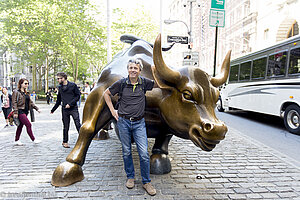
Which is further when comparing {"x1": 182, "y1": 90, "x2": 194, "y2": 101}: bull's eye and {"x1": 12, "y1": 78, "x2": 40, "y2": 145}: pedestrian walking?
{"x1": 12, "y1": 78, "x2": 40, "y2": 145}: pedestrian walking

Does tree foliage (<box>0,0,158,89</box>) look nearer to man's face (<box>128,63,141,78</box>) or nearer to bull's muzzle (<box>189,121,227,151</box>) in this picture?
man's face (<box>128,63,141,78</box>)

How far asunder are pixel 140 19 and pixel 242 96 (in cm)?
1807

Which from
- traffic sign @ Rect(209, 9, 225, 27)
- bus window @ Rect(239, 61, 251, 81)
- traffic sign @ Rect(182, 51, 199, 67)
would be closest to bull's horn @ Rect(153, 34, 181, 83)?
traffic sign @ Rect(209, 9, 225, 27)

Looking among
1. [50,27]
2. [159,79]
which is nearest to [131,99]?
[159,79]

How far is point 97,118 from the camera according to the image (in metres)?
3.28

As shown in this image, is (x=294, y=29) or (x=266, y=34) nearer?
(x=294, y=29)

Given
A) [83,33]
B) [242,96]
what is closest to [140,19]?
[83,33]

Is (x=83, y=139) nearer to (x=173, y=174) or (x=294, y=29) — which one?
(x=173, y=174)

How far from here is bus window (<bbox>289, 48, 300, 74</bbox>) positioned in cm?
746

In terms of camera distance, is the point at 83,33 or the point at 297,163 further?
the point at 83,33

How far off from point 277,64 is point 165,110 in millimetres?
7650

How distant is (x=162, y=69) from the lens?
2.88 meters

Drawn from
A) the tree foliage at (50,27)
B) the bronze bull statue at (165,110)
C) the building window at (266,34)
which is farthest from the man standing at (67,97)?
the building window at (266,34)

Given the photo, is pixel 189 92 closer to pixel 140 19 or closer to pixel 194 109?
pixel 194 109
